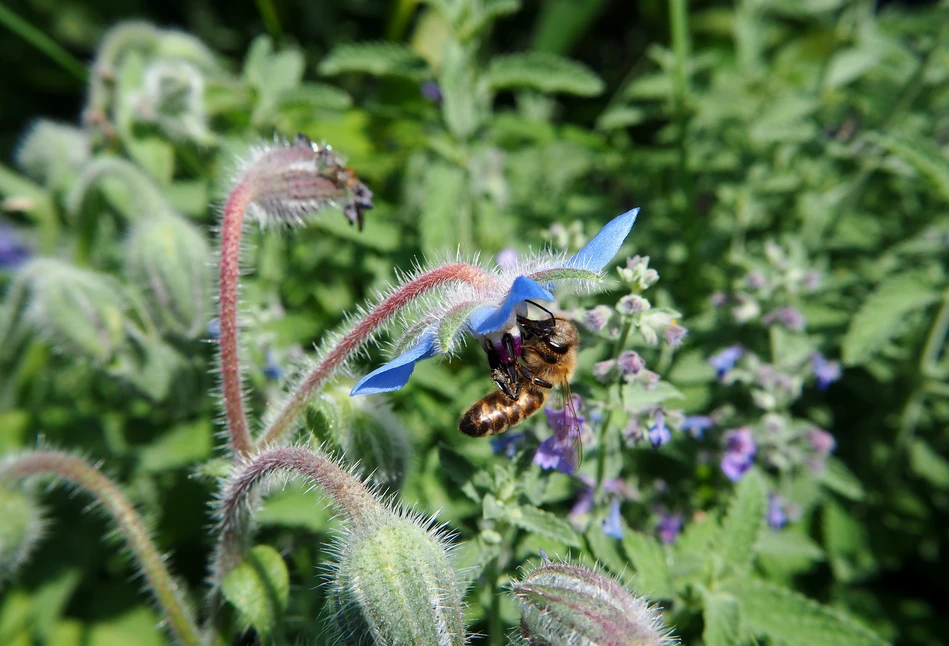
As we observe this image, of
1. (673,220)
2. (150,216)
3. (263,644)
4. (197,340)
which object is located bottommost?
(263,644)

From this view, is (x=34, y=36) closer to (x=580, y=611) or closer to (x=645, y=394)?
(x=645, y=394)

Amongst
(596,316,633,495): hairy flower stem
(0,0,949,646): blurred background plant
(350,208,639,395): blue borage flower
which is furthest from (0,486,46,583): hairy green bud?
(596,316,633,495): hairy flower stem

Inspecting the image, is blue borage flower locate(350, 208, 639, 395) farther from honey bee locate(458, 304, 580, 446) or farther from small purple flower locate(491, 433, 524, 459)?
small purple flower locate(491, 433, 524, 459)

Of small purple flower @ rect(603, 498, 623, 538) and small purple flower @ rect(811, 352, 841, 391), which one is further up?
small purple flower @ rect(811, 352, 841, 391)

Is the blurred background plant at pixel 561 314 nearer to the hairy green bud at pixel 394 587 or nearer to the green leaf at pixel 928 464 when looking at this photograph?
the green leaf at pixel 928 464

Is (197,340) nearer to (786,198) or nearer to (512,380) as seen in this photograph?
(512,380)

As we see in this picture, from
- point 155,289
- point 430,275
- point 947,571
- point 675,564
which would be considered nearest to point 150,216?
point 155,289
